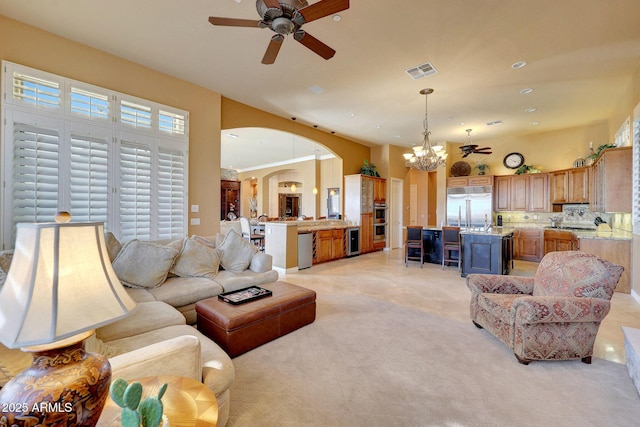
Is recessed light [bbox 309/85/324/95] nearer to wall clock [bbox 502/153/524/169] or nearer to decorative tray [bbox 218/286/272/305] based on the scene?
decorative tray [bbox 218/286/272/305]

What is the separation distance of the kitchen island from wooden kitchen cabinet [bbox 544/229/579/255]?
5.52 ft

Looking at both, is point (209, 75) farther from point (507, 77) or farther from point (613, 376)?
point (613, 376)

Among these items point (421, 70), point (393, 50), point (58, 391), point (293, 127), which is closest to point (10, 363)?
point (58, 391)

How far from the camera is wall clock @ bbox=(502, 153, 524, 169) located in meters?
7.47

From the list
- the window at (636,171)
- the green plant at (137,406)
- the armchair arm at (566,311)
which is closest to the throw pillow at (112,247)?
the green plant at (137,406)

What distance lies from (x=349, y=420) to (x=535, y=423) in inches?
45.1

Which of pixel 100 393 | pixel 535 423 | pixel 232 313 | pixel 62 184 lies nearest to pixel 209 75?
pixel 62 184

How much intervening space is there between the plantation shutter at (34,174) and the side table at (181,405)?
314 cm

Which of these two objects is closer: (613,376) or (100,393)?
(100,393)

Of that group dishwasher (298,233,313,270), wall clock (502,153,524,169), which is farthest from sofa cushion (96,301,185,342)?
wall clock (502,153,524,169)

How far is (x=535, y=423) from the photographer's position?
1693 millimetres

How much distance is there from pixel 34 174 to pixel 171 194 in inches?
57.4

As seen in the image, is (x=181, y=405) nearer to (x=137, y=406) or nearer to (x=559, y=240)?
(x=137, y=406)

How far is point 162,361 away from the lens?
1377mm
